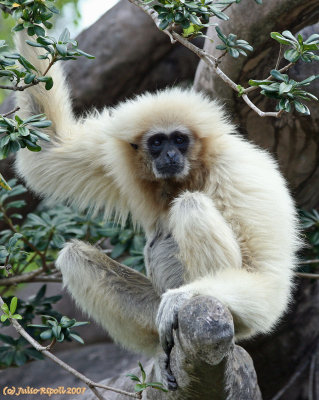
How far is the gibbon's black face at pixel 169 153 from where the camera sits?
198 inches

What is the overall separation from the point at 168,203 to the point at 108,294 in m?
0.97

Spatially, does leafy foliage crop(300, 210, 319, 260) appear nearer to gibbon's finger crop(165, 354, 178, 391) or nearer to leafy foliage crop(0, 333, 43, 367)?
gibbon's finger crop(165, 354, 178, 391)

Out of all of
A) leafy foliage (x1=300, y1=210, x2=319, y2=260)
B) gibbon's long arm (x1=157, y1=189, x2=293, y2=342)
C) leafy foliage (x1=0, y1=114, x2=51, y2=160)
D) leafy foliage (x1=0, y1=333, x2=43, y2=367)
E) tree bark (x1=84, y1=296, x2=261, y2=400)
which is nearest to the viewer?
tree bark (x1=84, y1=296, x2=261, y2=400)

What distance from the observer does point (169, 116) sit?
5.12 metres

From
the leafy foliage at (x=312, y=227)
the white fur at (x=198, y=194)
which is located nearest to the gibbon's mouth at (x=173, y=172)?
the white fur at (x=198, y=194)

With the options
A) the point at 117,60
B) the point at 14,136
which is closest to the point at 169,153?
the point at 14,136

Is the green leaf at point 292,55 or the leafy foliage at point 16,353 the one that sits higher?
the green leaf at point 292,55

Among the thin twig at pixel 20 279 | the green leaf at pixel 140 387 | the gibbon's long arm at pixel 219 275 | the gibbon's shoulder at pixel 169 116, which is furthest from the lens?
the thin twig at pixel 20 279

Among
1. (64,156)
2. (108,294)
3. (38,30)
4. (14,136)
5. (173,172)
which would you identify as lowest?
(108,294)

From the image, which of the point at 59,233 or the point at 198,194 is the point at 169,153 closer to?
the point at 198,194

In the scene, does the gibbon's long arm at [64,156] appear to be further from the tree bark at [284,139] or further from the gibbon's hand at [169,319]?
the gibbon's hand at [169,319]

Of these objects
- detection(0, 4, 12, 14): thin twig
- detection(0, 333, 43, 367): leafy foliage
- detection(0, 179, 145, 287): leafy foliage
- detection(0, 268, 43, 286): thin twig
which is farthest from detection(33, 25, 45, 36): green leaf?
detection(0, 333, 43, 367): leafy foliage

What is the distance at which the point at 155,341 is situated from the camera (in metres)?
5.30

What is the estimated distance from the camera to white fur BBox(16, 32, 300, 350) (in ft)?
13.8
